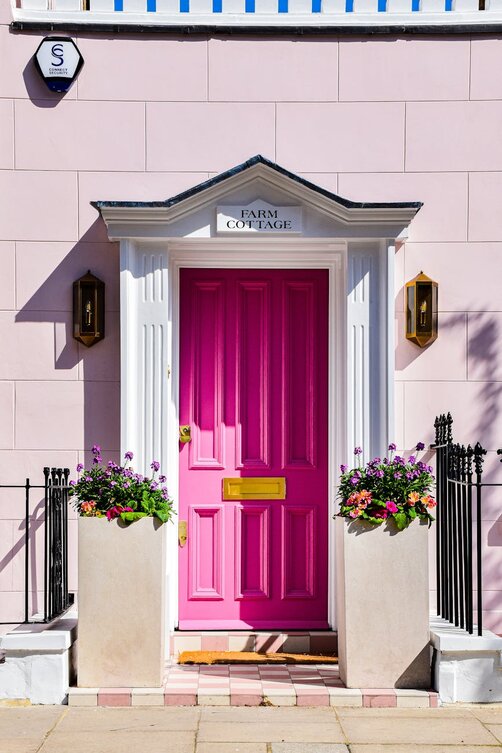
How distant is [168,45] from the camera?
22.1 feet

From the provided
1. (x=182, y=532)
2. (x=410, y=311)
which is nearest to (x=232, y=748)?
(x=182, y=532)

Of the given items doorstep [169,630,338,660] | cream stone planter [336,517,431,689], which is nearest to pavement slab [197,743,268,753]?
cream stone planter [336,517,431,689]

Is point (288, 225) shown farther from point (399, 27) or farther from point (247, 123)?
point (399, 27)

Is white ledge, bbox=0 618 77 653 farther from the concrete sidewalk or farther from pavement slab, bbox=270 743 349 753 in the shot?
pavement slab, bbox=270 743 349 753

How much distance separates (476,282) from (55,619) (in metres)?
3.35

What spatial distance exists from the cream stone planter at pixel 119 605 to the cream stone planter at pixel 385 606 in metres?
1.05

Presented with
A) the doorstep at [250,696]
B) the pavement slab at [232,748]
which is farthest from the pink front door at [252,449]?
the pavement slab at [232,748]

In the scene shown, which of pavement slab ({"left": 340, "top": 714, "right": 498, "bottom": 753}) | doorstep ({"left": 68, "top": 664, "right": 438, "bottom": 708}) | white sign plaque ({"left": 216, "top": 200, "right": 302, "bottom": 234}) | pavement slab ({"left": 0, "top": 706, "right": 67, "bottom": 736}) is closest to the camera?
pavement slab ({"left": 340, "top": 714, "right": 498, "bottom": 753})

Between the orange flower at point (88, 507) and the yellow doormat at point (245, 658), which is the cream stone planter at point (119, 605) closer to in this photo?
the orange flower at point (88, 507)

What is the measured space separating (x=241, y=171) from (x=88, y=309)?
1.29 m

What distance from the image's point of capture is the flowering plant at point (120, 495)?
5754mm

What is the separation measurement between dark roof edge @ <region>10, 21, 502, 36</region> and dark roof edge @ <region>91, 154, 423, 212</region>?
0.96 m

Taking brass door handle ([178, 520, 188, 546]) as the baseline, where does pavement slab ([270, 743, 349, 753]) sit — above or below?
below

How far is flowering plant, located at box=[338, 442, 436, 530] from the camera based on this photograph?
18.8 feet
